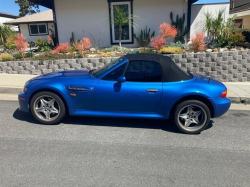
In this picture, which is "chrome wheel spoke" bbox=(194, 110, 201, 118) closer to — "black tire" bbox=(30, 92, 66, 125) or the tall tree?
"black tire" bbox=(30, 92, 66, 125)

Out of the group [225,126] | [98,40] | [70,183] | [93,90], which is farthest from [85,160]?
[98,40]

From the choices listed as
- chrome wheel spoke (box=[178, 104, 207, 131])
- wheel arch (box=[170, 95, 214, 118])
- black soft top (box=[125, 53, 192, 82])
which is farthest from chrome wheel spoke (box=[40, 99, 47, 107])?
chrome wheel spoke (box=[178, 104, 207, 131])

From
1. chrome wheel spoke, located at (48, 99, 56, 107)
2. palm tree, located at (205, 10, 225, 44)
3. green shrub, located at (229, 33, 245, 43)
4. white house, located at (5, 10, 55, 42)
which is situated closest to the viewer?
chrome wheel spoke, located at (48, 99, 56, 107)

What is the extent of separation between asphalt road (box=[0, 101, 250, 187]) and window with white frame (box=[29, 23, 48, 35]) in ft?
82.2

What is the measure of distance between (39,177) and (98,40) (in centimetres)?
1046

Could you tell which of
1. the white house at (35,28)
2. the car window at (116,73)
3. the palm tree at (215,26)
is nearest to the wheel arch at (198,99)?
the car window at (116,73)

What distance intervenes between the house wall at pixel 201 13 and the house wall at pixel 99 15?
69 centimetres

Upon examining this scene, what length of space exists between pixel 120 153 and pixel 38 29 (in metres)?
27.7

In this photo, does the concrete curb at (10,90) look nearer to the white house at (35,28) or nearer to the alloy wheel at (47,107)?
the alloy wheel at (47,107)

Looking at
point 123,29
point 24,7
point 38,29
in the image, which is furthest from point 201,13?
point 24,7

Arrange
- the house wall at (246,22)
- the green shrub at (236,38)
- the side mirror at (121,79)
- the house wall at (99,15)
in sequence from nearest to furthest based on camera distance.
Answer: the side mirror at (121,79), the green shrub at (236,38), the house wall at (99,15), the house wall at (246,22)

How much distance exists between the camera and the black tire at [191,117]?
4.25 meters

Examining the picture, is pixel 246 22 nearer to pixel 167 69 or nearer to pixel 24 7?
pixel 167 69

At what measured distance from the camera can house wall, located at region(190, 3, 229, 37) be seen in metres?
11.7
